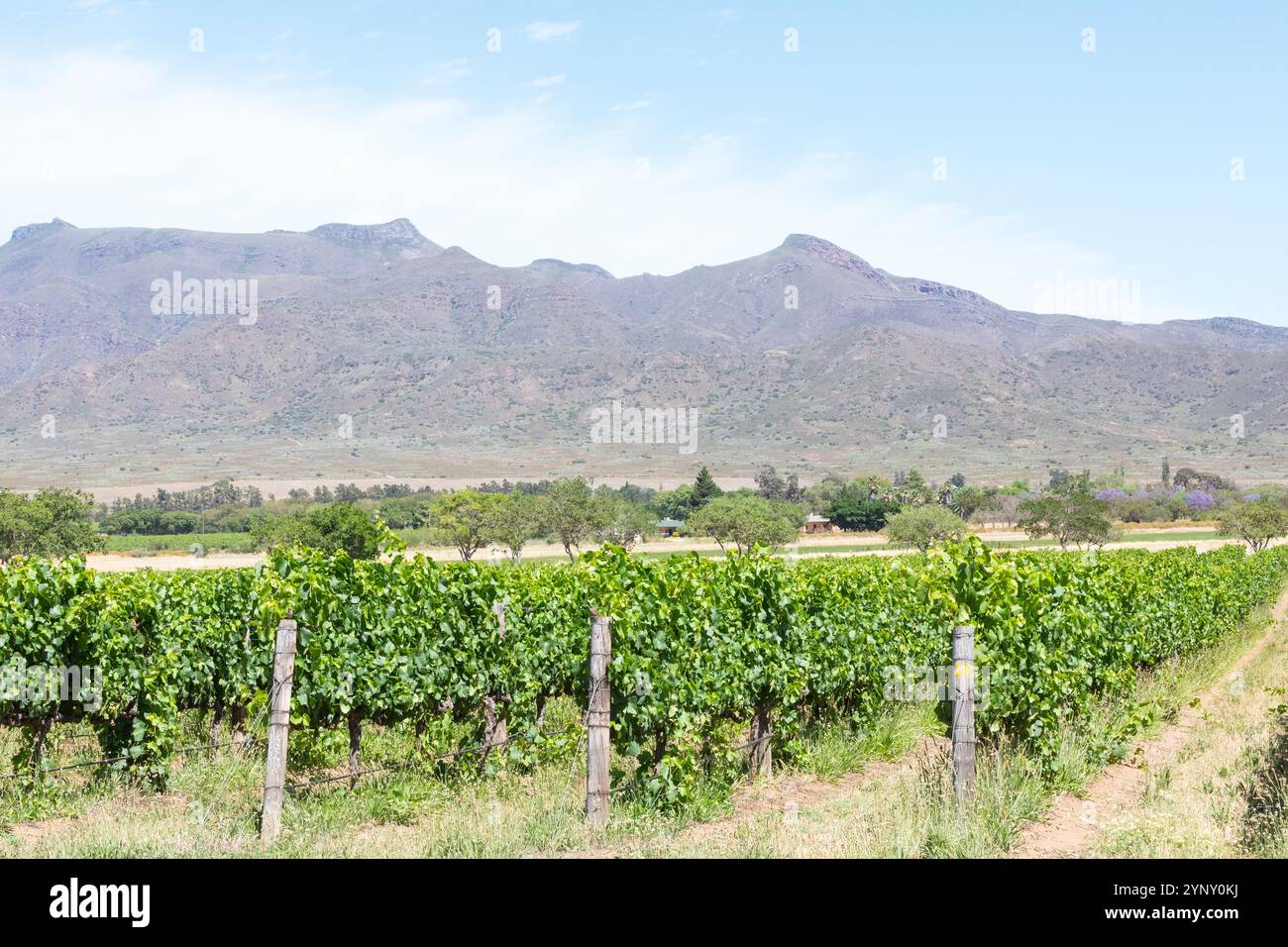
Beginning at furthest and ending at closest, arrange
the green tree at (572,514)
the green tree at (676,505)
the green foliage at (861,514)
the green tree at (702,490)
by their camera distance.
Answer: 1. the green tree at (676,505)
2. the green tree at (702,490)
3. the green foliage at (861,514)
4. the green tree at (572,514)

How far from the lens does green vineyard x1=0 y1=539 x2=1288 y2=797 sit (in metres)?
10.1

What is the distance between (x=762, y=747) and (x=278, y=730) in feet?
17.4

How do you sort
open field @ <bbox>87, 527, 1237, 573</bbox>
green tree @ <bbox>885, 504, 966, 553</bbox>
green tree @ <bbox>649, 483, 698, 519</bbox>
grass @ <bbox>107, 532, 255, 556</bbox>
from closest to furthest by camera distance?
open field @ <bbox>87, 527, 1237, 573</bbox>, green tree @ <bbox>885, 504, 966, 553</bbox>, grass @ <bbox>107, 532, 255, 556</bbox>, green tree @ <bbox>649, 483, 698, 519</bbox>

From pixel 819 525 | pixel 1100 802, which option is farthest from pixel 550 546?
pixel 1100 802

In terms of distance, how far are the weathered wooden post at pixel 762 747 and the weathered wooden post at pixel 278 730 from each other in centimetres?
492

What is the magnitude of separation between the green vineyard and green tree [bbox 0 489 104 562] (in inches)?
2098

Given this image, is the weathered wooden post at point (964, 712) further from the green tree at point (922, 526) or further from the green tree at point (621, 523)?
the green tree at point (922, 526)

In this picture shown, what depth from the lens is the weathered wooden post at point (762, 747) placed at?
11.3m

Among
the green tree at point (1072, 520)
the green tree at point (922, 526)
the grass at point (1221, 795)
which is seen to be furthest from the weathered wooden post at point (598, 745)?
the green tree at point (922, 526)

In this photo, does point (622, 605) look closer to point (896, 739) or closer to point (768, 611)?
point (768, 611)

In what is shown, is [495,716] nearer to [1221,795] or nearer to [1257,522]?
[1221,795]

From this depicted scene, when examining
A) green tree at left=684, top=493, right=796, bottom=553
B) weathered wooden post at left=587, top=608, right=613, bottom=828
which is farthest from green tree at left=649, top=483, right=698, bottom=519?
weathered wooden post at left=587, top=608, right=613, bottom=828

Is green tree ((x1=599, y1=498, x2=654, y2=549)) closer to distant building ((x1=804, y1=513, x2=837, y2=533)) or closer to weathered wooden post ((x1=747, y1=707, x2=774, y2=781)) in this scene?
A: distant building ((x1=804, y1=513, x2=837, y2=533))

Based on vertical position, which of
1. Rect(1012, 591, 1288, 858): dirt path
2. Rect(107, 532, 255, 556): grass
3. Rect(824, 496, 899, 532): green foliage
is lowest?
Rect(107, 532, 255, 556): grass
